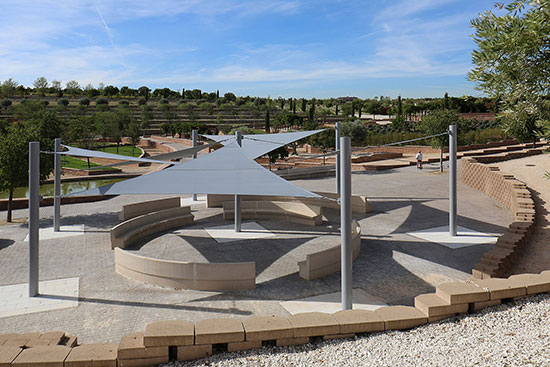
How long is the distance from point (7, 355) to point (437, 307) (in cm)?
518

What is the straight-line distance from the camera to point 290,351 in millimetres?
5020

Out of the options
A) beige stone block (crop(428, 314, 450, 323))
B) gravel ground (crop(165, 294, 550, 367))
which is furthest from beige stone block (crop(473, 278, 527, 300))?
beige stone block (crop(428, 314, 450, 323))

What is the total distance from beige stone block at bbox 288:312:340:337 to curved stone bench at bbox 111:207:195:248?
8314 millimetres

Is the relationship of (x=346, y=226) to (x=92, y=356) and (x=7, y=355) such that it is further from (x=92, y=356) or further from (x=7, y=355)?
(x=7, y=355)

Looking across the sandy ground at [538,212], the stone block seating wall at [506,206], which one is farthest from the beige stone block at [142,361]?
the sandy ground at [538,212]

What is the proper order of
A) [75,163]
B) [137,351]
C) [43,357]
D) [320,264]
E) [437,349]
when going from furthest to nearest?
[75,163] < [320,264] < [437,349] < [137,351] < [43,357]

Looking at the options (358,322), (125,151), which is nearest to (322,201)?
(358,322)

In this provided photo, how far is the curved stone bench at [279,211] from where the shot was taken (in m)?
15.0

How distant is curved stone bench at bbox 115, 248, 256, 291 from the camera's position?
358 inches

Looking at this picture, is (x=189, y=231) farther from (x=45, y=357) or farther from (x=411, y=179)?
(x=411, y=179)

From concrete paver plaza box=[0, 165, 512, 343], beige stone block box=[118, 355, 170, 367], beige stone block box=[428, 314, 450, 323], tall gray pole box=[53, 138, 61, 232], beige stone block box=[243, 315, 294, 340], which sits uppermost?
tall gray pole box=[53, 138, 61, 232]

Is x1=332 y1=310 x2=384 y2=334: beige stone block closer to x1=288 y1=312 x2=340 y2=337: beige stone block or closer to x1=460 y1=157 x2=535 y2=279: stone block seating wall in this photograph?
x1=288 y1=312 x2=340 y2=337: beige stone block

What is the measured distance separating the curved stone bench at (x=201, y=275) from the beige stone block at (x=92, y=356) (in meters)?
4.30

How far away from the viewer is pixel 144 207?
600 inches
